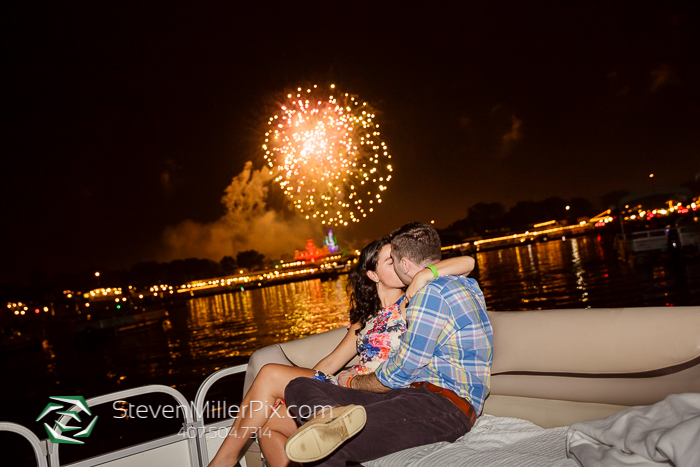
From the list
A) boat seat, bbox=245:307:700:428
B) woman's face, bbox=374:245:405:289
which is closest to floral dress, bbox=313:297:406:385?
woman's face, bbox=374:245:405:289

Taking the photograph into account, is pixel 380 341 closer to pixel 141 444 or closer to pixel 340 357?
pixel 340 357

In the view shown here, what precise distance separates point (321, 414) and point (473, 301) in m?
1.06

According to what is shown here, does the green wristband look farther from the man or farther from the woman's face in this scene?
the woman's face

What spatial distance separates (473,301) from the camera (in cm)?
285

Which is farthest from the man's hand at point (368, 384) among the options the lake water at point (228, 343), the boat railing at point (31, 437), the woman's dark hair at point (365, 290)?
the lake water at point (228, 343)

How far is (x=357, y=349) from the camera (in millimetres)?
3729

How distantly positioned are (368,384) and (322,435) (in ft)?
2.73

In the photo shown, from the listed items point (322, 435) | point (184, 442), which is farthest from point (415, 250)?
point (184, 442)

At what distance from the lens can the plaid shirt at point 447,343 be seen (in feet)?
8.93

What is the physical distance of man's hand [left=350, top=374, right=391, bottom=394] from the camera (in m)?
3.01

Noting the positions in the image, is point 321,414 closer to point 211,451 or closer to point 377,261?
point 377,261

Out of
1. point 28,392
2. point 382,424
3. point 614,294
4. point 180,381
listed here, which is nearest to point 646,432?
point 382,424

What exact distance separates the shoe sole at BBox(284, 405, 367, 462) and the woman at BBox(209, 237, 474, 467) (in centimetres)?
85

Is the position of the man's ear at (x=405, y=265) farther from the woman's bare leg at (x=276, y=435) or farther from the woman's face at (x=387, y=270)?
the woman's bare leg at (x=276, y=435)
